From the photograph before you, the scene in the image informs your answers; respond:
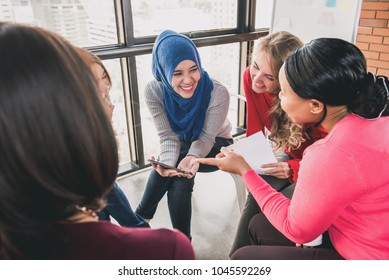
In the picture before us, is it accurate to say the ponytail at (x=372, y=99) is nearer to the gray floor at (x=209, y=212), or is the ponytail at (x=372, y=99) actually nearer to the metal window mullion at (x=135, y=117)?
the gray floor at (x=209, y=212)

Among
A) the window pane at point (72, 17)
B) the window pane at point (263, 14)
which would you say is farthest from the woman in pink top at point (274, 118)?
the window pane at point (263, 14)

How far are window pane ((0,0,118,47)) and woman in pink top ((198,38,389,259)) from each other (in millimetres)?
1391

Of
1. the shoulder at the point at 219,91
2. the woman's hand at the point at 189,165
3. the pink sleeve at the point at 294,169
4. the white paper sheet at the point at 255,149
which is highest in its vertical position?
the shoulder at the point at 219,91

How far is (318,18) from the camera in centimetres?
233

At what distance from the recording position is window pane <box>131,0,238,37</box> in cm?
204

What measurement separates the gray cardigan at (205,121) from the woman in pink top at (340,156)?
0.70m

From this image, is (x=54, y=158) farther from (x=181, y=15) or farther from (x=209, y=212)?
(x=181, y=15)

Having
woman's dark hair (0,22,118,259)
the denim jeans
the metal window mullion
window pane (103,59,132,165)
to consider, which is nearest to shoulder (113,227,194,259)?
woman's dark hair (0,22,118,259)

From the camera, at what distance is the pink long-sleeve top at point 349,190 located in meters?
0.76

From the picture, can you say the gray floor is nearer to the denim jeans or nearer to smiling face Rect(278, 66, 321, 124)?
the denim jeans

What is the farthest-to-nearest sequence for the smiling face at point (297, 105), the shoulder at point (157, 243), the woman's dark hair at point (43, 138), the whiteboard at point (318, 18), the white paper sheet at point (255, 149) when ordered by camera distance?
the whiteboard at point (318, 18)
the white paper sheet at point (255, 149)
the smiling face at point (297, 105)
the shoulder at point (157, 243)
the woman's dark hair at point (43, 138)

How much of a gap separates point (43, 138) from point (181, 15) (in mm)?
2028

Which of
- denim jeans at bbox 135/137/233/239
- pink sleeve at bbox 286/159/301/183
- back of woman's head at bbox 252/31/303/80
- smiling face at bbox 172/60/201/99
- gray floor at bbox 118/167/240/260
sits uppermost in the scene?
back of woman's head at bbox 252/31/303/80
